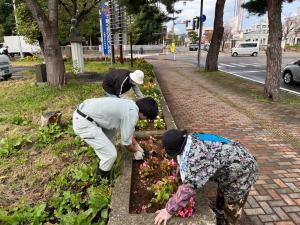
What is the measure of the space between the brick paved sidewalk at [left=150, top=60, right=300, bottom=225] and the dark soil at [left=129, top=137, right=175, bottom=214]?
3.68ft

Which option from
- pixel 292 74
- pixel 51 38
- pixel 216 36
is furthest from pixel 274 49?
pixel 216 36

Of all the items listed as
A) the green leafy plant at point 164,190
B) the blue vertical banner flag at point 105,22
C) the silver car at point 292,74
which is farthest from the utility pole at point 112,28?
the green leafy plant at point 164,190

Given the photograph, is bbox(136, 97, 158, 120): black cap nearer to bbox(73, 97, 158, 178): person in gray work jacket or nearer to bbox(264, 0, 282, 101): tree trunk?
bbox(73, 97, 158, 178): person in gray work jacket

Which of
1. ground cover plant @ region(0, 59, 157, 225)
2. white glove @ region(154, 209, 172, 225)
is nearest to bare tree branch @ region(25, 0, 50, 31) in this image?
ground cover plant @ region(0, 59, 157, 225)

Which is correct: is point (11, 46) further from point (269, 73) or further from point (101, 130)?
point (101, 130)

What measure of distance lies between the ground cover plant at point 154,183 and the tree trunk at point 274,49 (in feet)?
18.9

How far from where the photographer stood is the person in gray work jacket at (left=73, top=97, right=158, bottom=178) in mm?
2895

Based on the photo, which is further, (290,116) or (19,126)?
(290,116)

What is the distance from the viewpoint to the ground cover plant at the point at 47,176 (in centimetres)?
290

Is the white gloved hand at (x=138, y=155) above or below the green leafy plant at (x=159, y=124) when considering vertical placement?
above

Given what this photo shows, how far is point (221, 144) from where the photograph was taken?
2330 mm

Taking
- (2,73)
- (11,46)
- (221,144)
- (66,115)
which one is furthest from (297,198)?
(11,46)

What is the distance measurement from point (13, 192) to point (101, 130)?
1398 millimetres

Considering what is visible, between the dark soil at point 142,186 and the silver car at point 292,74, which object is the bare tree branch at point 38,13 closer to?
the dark soil at point 142,186
